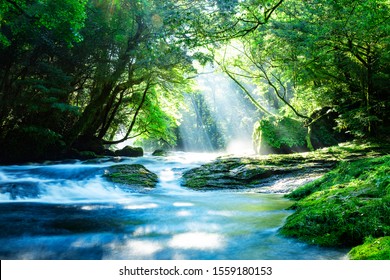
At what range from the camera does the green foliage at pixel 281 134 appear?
55.1 ft

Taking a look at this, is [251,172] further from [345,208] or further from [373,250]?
[373,250]

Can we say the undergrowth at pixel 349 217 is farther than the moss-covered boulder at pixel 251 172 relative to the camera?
No

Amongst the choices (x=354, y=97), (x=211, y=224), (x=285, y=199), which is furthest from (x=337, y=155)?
(x=211, y=224)

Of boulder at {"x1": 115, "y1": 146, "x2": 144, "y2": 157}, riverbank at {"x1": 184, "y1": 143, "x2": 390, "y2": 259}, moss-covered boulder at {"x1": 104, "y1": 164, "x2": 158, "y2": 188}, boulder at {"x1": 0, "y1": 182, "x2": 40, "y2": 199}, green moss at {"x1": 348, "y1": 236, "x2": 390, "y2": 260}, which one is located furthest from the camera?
boulder at {"x1": 115, "y1": 146, "x2": 144, "y2": 157}

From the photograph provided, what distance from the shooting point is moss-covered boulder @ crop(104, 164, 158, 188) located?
29.5 feet

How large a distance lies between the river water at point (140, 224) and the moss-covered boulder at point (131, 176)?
0.38 meters

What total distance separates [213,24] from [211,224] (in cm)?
424

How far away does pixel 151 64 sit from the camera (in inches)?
514

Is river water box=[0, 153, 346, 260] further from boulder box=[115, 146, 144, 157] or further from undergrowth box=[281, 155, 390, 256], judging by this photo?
boulder box=[115, 146, 144, 157]

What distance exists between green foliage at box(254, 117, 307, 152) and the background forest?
2.5 inches

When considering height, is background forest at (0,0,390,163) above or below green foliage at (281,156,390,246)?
above

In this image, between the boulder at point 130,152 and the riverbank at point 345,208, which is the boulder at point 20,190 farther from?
the boulder at point 130,152

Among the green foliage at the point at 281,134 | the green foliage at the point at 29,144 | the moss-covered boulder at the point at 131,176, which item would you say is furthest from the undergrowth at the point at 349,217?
the green foliage at the point at 281,134

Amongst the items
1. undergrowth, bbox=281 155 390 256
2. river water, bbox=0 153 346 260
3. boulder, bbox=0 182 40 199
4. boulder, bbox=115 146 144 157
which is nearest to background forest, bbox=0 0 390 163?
boulder, bbox=115 146 144 157
